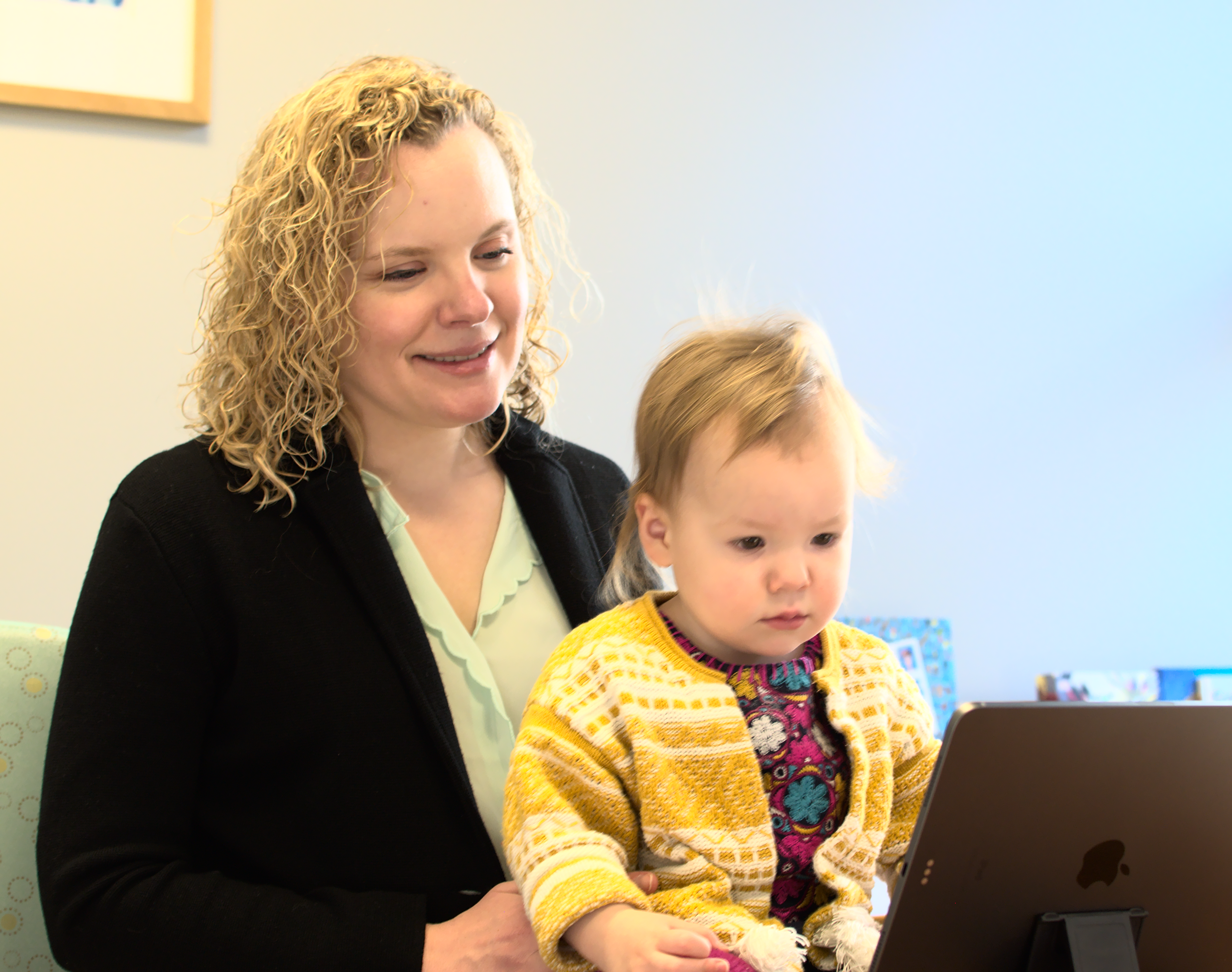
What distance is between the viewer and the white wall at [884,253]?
1692mm

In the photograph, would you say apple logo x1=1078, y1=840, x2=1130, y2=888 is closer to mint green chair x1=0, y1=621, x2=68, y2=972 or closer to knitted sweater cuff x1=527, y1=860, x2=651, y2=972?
knitted sweater cuff x1=527, y1=860, x2=651, y2=972

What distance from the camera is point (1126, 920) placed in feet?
2.43

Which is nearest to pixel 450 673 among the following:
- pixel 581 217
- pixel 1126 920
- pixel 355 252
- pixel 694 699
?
pixel 694 699

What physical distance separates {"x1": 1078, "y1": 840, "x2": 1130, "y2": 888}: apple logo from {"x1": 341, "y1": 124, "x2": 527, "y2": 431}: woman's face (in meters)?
0.69

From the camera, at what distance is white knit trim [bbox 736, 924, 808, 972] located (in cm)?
77

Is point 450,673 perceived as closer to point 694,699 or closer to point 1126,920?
point 694,699

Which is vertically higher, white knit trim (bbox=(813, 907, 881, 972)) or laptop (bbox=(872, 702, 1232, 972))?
laptop (bbox=(872, 702, 1232, 972))

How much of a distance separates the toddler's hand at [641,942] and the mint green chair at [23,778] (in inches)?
22.3

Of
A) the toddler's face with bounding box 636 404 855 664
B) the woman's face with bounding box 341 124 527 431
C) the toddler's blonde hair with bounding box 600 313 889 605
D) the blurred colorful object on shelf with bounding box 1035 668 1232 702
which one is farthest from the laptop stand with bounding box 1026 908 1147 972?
the blurred colorful object on shelf with bounding box 1035 668 1232 702

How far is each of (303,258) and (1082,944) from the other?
2.95 ft

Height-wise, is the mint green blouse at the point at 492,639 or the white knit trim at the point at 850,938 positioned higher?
the mint green blouse at the point at 492,639

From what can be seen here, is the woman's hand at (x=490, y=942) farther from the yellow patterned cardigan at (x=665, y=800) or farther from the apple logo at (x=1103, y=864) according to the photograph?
the apple logo at (x=1103, y=864)

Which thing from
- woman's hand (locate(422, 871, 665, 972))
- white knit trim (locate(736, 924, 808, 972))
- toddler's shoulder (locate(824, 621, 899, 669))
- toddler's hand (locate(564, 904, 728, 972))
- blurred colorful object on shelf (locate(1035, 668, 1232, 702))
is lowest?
blurred colorful object on shelf (locate(1035, 668, 1232, 702))

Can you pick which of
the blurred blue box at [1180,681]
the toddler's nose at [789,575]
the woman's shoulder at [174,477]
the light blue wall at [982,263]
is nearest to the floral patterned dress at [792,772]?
the toddler's nose at [789,575]
